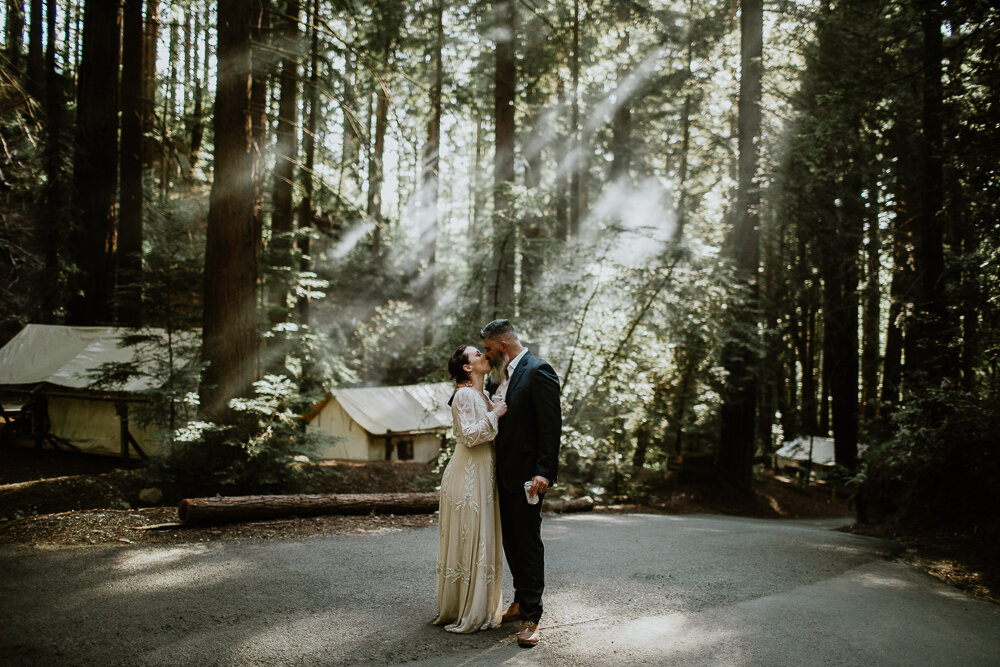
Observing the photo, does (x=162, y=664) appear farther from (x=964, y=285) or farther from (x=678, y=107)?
(x=678, y=107)

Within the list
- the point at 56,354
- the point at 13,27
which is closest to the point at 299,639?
the point at 13,27

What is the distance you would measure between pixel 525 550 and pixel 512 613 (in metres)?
0.62

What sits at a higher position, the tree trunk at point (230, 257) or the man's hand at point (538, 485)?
the tree trunk at point (230, 257)

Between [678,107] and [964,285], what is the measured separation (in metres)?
17.1

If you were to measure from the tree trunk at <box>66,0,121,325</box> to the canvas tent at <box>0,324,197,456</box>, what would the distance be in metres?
1.76

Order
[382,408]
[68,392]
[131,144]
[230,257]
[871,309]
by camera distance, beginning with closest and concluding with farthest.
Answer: [230,257], [68,392], [871,309], [131,144], [382,408]

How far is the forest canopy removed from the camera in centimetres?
891

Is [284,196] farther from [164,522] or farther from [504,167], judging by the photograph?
[164,522]

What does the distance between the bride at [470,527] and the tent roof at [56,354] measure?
495 inches

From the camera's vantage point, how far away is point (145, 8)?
1602 centimetres

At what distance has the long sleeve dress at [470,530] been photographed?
4.20 meters

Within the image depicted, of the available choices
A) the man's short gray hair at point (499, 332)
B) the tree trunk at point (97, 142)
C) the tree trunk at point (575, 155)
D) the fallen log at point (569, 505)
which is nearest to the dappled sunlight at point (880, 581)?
the man's short gray hair at point (499, 332)

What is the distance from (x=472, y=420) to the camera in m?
4.28

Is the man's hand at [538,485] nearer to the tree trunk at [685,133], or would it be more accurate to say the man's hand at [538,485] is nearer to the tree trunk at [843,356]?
the tree trunk at [685,133]
